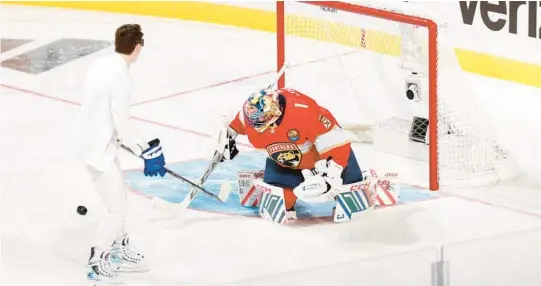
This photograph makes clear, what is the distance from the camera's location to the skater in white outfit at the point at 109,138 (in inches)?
157

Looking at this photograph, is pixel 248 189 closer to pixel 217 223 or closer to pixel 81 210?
pixel 217 223

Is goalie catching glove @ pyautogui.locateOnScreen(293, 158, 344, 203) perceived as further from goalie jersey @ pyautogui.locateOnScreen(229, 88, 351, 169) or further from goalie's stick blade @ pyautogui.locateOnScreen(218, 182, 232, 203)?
goalie's stick blade @ pyautogui.locateOnScreen(218, 182, 232, 203)

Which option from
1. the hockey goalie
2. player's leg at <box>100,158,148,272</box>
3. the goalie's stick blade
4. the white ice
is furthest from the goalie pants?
player's leg at <box>100,158,148,272</box>

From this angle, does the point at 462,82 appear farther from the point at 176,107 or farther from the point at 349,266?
the point at 349,266

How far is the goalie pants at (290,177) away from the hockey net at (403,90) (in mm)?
361

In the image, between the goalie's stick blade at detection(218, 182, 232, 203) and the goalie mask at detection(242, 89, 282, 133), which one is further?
the goalie's stick blade at detection(218, 182, 232, 203)

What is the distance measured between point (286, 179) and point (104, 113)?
0.92m

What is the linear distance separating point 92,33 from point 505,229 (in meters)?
4.15

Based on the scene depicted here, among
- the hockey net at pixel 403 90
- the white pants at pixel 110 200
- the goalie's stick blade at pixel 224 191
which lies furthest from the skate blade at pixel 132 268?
the hockey net at pixel 403 90

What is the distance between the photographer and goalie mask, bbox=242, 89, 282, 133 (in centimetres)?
449

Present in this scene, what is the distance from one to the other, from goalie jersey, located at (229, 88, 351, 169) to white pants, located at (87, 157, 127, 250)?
702 millimetres

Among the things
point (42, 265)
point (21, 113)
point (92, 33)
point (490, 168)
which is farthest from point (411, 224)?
point (92, 33)

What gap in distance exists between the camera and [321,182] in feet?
14.8

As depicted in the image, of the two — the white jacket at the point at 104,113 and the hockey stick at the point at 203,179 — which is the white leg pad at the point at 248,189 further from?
the white jacket at the point at 104,113
